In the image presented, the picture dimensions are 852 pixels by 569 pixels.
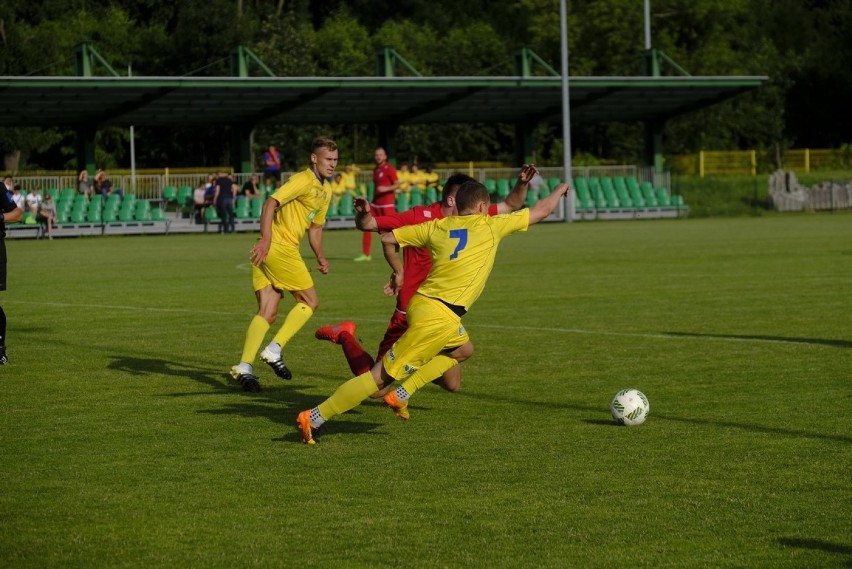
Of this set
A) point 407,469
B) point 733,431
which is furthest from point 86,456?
point 733,431

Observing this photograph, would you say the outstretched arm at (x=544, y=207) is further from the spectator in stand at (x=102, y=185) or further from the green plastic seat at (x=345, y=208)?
the green plastic seat at (x=345, y=208)

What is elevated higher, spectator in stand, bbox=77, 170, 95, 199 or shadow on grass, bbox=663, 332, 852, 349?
spectator in stand, bbox=77, 170, 95, 199

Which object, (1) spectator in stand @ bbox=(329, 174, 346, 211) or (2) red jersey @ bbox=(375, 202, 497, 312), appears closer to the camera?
(2) red jersey @ bbox=(375, 202, 497, 312)

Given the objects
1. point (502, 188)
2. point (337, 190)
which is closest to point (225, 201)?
point (337, 190)

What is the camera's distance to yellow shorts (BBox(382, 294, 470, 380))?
8.10m

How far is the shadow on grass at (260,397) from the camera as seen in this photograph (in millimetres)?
8977

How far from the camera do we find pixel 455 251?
815 cm

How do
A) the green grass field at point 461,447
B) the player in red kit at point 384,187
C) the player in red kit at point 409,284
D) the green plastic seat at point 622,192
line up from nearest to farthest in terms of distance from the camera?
the green grass field at point 461,447 < the player in red kit at point 409,284 < the player in red kit at point 384,187 < the green plastic seat at point 622,192

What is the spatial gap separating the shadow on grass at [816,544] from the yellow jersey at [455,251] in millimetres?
2685

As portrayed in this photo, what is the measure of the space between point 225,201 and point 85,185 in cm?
480

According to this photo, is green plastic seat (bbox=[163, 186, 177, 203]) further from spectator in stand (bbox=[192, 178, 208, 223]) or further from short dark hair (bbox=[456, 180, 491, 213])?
short dark hair (bbox=[456, 180, 491, 213])

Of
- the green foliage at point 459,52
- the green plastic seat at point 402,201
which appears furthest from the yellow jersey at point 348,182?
the green foliage at point 459,52

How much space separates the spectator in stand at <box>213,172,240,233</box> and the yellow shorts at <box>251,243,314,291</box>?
2936 cm

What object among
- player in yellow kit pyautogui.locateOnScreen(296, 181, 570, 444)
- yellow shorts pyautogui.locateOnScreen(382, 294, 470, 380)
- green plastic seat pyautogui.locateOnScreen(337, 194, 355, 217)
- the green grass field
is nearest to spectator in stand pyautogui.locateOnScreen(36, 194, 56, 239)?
green plastic seat pyautogui.locateOnScreen(337, 194, 355, 217)
